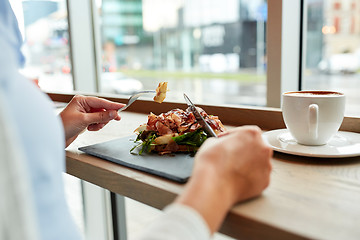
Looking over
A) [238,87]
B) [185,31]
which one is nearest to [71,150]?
[238,87]

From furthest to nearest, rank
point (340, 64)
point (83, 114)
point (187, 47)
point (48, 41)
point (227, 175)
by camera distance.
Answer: point (187, 47) < point (48, 41) < point (340, 64) < point (83, 114) < point (227, 175)

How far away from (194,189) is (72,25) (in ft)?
6.65

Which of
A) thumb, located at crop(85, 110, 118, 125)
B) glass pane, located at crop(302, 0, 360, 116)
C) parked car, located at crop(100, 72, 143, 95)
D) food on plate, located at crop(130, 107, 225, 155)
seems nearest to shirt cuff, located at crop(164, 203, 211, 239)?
food on plate, located at crop(130, 107, 225, 155)

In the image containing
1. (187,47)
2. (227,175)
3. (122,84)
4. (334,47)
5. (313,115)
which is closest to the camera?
(227,175)

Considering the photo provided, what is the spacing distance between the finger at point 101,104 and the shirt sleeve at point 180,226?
1.79 ft

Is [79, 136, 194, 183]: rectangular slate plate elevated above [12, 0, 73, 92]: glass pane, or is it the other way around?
[12, 0, 73, 92]: glass pane

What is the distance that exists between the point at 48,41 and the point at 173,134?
2727 mm

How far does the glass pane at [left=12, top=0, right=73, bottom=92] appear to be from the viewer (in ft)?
8.36

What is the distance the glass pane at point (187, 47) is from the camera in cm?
265

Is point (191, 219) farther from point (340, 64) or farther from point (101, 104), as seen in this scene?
point (340, 64)

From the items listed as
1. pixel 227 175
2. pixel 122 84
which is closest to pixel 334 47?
pixel 227 175

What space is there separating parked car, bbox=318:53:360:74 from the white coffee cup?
100 centimetres

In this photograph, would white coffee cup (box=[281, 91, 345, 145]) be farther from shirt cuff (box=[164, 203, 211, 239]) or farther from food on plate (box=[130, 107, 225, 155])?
shirt cuff (box=[164, 203, 211, 239])

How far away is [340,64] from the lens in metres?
1.84
